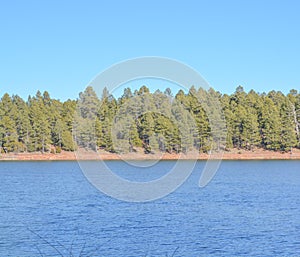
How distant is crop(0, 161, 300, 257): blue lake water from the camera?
25.5m

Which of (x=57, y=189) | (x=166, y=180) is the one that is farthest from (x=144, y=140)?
(x=57, y=189)

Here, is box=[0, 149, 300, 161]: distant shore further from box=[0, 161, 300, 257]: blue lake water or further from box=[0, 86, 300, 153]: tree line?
box=[0, 161, 300, 257]: blue lake water

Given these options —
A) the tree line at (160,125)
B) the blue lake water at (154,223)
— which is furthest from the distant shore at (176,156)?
the blue lake water at (154,223)

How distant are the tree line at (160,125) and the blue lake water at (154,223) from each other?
44.4m

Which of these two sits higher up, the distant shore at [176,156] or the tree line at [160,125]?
the tree line at [160,125]

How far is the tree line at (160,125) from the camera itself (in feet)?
314

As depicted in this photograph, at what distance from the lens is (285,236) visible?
2783 cm

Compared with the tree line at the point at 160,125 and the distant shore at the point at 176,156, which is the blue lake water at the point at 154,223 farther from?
the distant shore at the point at 176,156

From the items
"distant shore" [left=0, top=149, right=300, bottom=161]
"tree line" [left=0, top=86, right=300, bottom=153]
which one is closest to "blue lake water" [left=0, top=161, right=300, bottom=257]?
"tree line" [left=0, top=86, right=300, bottom=153]

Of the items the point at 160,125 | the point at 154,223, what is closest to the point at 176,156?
the point at 160,125

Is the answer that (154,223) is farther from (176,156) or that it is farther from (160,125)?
(176,156)

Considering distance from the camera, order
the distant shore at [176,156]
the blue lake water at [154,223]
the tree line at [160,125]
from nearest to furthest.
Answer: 1. the blue lake water at [154,223]
2. the tree line at [160,125]
3. the distant shore at [176,156]

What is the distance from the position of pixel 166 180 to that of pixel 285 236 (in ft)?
103

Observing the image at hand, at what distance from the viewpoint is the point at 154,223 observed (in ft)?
103
